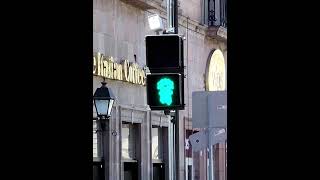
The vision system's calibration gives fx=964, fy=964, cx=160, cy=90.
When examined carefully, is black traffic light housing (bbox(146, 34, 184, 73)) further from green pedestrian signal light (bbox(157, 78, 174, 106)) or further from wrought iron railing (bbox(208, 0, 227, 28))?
wrought iron railing (bbox(208, 0, 227, 28))

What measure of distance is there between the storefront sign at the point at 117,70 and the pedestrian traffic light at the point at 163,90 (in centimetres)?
788

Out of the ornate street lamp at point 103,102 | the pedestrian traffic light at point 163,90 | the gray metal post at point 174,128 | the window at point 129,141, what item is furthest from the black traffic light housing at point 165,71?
the window at point 129,141

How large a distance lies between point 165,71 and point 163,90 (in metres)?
0.23

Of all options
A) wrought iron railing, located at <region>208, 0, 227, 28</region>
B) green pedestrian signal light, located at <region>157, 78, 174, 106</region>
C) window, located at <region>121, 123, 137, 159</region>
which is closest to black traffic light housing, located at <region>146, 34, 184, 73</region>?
green pedestrian signal light, located at <region>157, 78, 174, 106</region>

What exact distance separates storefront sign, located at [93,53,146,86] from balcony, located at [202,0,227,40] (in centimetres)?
613

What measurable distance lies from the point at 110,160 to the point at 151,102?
9141 millimetres

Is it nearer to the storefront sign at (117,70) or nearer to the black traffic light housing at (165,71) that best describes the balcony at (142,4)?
the storefront sign at (117,70)

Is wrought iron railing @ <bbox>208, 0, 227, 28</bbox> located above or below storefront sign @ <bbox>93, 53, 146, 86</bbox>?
above

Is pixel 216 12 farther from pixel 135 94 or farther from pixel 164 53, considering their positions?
pixel 164 53

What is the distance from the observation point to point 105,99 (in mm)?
13758

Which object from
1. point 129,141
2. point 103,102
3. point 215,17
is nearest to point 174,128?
point 103,102

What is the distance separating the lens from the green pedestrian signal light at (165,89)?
9.44m

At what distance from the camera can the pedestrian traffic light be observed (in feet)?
30.9
